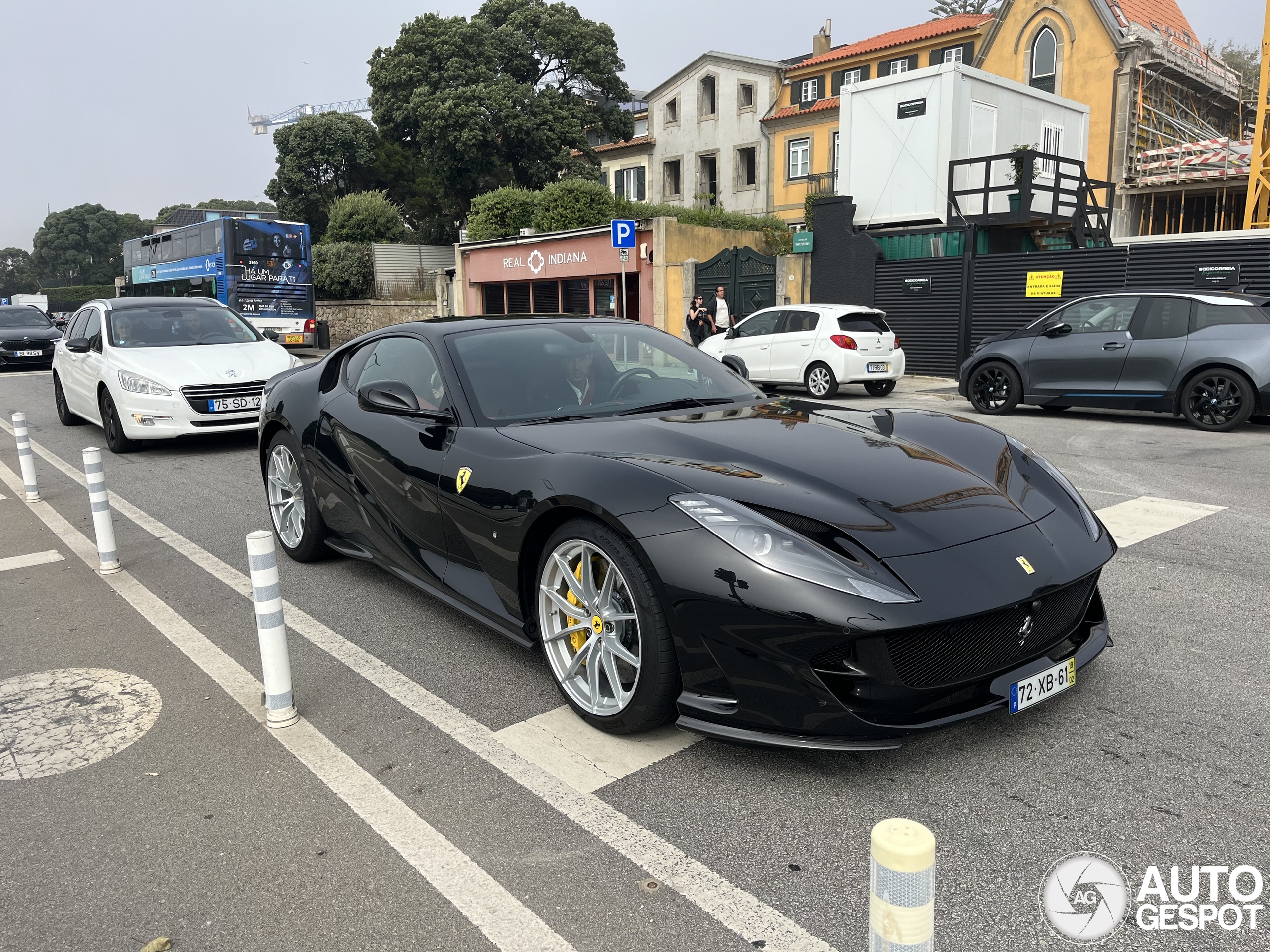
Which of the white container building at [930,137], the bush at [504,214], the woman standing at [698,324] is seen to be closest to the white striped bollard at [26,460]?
the woman standing at [698,324]

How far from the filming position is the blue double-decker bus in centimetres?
2634

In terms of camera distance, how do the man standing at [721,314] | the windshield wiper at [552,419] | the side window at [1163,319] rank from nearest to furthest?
the windshield wiper at [552,419], the side window at [1163,319], the man standing at [721,314]

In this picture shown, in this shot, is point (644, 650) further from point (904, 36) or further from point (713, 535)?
point (904, 36)

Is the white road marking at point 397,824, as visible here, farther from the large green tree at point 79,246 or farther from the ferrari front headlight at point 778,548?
the large green tree at point 79,246

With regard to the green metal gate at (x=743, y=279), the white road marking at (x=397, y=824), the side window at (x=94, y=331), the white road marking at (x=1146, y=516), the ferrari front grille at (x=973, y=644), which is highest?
the green metal gate at (x=743, y=279)

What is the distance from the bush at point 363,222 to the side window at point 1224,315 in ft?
111

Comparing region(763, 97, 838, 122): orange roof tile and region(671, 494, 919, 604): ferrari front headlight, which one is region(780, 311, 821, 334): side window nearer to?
region(671, 494, 919, 604): ferrari front headlight

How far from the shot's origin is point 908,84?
20938 millimetres

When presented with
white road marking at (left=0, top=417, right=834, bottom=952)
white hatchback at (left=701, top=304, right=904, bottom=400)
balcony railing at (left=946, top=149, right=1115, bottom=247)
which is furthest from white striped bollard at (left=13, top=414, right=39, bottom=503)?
balcony railing at (left=946, top=149, right=1115, bottom=247)

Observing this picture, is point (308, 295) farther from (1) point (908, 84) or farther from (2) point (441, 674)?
(2) point (441, 674)

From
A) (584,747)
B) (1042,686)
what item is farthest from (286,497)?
(1042,686)

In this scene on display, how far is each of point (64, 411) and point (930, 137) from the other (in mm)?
17163

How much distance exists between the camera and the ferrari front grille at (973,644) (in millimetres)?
2779

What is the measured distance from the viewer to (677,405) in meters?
4.35
